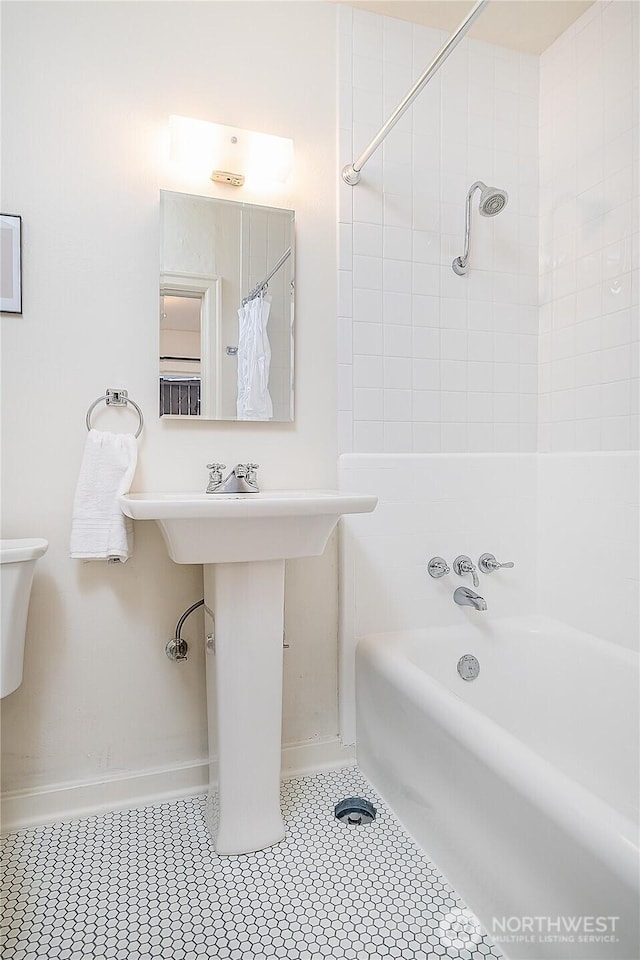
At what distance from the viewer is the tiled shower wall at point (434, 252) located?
1.88 meters

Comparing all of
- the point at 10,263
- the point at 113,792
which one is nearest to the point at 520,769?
the point at 113,792

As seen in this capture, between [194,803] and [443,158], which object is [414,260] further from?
[194,803]

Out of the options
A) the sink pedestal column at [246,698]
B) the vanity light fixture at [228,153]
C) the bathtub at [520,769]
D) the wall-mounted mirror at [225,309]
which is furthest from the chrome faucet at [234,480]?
the vanity light fixture at [228,153]

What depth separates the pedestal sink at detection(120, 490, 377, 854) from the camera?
1372 millimetres

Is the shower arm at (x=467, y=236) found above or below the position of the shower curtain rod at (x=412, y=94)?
below

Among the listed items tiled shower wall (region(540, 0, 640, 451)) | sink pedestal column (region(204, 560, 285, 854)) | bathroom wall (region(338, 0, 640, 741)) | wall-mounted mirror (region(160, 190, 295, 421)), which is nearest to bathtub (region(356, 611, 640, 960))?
bathroom wall (region(338, 0, 640, 741))

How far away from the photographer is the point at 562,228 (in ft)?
6.63

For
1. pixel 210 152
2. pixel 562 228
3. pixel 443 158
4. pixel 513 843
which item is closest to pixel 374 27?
pixel 443 158

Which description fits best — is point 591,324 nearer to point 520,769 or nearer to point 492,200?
point 492,200

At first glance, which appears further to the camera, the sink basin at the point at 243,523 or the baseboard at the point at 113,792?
the baseboard at the point at 113,792

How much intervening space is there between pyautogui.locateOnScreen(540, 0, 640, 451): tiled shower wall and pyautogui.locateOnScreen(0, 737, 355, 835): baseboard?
1.43m

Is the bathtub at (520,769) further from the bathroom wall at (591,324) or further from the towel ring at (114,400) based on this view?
the towel ring at (114,400)

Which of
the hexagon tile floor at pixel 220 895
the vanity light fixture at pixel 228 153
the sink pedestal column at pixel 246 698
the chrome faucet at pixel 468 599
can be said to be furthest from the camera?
the chrome faucet at pixel 468 599

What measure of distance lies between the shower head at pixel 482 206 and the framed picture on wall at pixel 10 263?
51.3 inches
